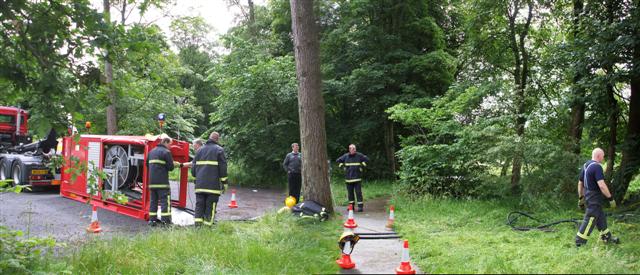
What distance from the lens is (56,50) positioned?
570cm

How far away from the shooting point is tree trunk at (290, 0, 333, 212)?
34.1ft

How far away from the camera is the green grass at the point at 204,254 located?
6.44 m

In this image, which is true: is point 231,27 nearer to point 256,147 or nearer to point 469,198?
point 256,147

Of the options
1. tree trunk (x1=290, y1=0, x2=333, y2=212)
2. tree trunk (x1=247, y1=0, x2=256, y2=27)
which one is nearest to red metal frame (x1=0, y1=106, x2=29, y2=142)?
tree trunk (x1=290, y1=0, x2=333, y2=212)

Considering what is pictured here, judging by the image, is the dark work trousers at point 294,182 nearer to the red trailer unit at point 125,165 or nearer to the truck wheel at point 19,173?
the red trailer unit at point 125,165

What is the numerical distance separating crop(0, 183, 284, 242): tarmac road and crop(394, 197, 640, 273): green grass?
4228mm

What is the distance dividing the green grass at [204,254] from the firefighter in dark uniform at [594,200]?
382 cm

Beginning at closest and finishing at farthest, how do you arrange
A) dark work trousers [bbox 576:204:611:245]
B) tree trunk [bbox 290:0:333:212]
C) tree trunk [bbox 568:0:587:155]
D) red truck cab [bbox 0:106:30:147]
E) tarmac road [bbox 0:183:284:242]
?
1. dark work trousers [bbox 576:204:611:245]
2. tarmac road [bbox 0:183:284:242]
3. tree trunk [bbox 290:0:333:212]
4. tree trunk [bbox 568:0:587:155]
5. red truck cab [bbox 0:106:30:147]

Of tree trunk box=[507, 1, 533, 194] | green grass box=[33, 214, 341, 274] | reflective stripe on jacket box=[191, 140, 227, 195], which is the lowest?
green grass box=[33, 214, 341, 274]

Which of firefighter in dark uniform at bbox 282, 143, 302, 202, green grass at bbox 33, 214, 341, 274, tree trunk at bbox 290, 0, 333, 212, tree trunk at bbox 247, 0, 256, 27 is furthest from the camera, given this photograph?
tree trunk at bbox 247, 0, 256, 27

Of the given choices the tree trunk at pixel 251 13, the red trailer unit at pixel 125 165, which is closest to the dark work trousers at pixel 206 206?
the red trailer unit at pixel 125 165

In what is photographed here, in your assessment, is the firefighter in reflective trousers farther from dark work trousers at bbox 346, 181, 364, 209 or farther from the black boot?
the black boot

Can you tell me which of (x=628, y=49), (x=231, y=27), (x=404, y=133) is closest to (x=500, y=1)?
(x=628, y=49)

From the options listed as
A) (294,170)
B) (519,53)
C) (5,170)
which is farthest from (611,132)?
(5,170)
